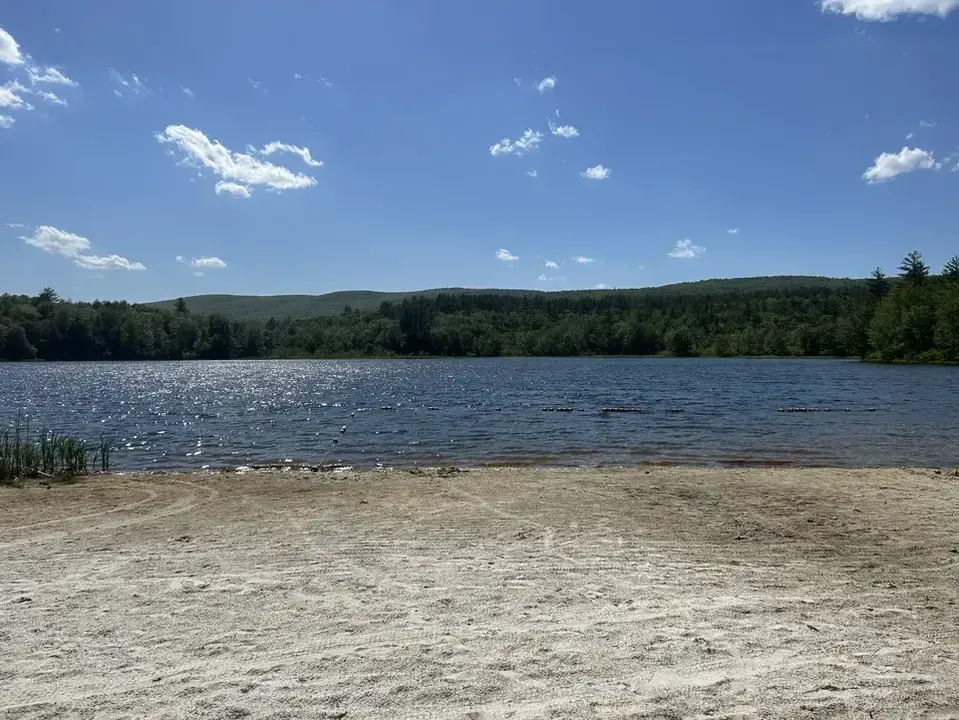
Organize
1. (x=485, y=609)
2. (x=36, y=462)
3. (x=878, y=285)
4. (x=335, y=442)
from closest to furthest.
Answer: (x=485, y=609)
(x=36, y=462)
(x=335, y=442)
(x=878, y=285)

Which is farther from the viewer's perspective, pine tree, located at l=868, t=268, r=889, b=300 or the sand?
pine tree, located at l=868, t=268, r=889, b=300

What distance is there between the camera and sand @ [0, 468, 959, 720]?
5.37 metres

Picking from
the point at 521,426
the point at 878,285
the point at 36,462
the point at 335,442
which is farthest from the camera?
the point at 878,285

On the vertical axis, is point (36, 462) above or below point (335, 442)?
above

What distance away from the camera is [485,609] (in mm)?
7355

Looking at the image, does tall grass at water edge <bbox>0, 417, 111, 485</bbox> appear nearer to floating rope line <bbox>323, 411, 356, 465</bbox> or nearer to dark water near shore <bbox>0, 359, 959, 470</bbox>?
dark water near shore <bbox>0, 359, 959, 470</bbox>

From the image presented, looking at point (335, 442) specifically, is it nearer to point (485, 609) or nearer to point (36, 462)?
point (36, 462)

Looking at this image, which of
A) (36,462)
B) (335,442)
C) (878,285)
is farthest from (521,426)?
(878,285)

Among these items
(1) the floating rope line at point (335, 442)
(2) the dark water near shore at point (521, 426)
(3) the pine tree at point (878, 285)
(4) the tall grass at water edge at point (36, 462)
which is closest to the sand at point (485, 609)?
(4) the tall grass at water edge at point (36, 462)

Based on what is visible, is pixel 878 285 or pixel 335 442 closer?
pixel 335 442

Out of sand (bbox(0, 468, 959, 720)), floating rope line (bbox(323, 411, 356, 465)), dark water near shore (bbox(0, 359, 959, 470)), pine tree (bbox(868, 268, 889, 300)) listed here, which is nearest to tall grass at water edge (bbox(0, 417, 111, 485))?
dark water near shore (bbox(0, 359, 959, 470))

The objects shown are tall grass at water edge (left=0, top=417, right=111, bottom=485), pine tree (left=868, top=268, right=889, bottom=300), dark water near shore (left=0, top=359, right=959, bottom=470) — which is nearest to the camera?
tall grass at water edge (left=0, top=417, right=111, bottom=485)

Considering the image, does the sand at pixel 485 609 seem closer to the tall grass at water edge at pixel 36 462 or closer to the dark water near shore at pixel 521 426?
the tall grass at water edge at pixel 36 462

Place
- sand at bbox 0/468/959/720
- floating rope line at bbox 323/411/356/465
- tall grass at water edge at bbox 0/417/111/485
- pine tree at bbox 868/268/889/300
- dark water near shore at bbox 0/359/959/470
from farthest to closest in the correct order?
pine tree at bbox 868/268/889/300, floating rope line at bbox 323/411/356/465, dark water near shore at bbox 0/359/959/470, tall grass at water edge at bbox 0/417/111/485, sand at bbox 0/468/959/720
